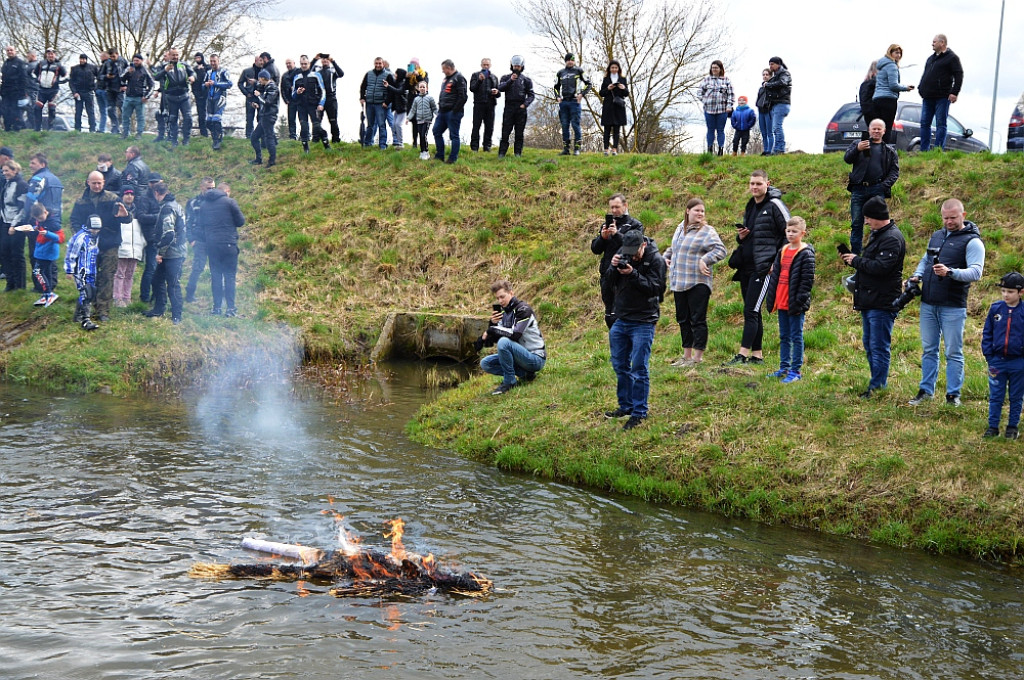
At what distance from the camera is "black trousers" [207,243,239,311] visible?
1675cm

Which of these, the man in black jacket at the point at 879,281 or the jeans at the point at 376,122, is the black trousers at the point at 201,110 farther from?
the man in black jacket at the point at 879,281

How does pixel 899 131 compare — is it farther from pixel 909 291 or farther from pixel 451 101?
pixel 909 291

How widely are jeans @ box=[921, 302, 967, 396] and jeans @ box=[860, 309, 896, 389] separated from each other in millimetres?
386

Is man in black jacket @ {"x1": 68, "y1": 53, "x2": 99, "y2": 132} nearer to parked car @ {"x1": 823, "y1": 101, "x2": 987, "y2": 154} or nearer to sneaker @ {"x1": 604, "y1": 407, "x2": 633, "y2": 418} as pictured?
parked car @ {"x1": 823, "y1": 101, "x2": 987, "y2": 154}

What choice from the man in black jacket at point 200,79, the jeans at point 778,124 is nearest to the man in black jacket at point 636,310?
the jeans at point 778,124

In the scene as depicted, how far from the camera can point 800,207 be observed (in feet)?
58.0

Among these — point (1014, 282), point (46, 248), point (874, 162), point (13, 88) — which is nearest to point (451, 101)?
point (46, 248)

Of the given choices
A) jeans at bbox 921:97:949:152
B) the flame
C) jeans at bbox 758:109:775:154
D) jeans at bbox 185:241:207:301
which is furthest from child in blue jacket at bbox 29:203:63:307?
jeans at bbox 921:97:949:152

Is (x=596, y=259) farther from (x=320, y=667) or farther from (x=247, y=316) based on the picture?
(x=320, y=667)

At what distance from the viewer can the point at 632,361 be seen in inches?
429

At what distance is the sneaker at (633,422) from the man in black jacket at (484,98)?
1282 centimetres

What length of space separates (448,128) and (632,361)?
13312 mm

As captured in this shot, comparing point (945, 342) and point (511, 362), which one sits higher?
point (945, 342)

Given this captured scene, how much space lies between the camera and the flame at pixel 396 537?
7.12m
